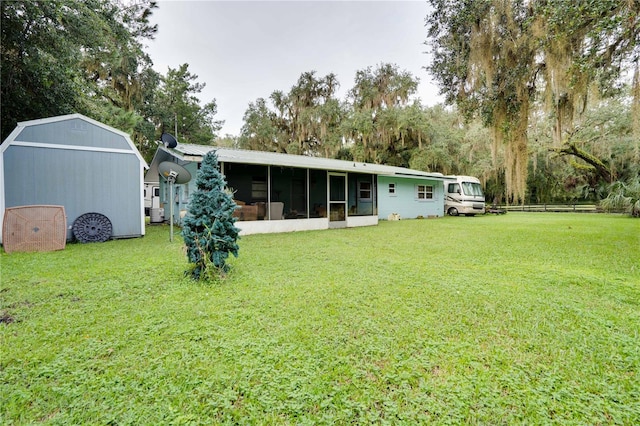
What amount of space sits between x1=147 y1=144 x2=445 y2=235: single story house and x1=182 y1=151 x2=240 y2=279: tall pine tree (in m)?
3.66

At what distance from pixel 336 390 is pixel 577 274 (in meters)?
4.14

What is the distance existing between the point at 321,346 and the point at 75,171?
732 cm

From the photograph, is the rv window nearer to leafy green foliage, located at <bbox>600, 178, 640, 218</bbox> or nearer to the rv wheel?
leafy green foliage, located at <bbox>600, 178, 640, 218</bbox>

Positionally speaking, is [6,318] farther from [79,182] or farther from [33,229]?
[79,182]

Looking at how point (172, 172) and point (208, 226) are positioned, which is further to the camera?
point (172, 172)

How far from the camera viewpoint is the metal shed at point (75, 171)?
5863mm

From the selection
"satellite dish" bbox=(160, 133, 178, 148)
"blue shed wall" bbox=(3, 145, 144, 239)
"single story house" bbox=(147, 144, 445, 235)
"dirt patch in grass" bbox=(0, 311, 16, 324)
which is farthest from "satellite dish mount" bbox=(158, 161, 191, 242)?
"dirt patch in grass" bbox=(0, 311, 16, 324)

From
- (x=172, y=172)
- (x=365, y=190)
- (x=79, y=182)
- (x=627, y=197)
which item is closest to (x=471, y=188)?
(x=627, y=197)

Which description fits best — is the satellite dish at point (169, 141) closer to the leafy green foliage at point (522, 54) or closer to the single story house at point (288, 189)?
the single story house at point (288, 189)

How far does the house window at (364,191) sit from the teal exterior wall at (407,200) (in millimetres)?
2215

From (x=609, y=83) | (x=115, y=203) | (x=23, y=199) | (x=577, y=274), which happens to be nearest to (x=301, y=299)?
(x=577, y=274)

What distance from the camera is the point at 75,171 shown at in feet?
21.1

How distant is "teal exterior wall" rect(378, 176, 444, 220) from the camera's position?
13750 millimetres

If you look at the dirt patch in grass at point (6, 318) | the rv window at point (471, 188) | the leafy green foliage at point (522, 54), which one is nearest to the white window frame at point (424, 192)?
the rv window at point (471, 188)
